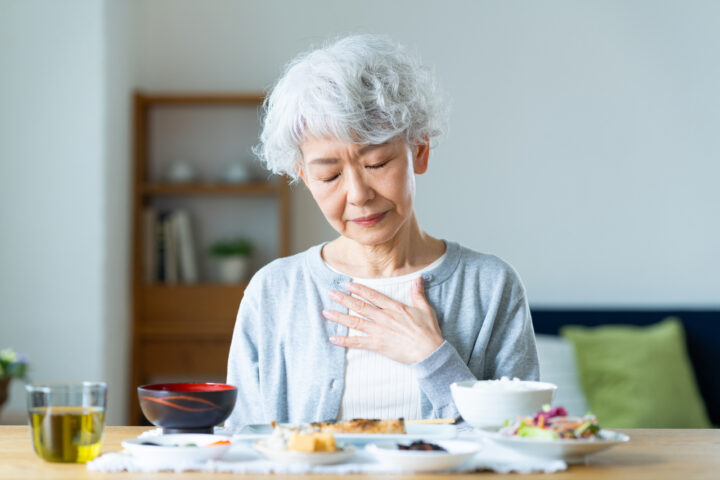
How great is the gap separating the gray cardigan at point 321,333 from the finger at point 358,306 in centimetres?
2

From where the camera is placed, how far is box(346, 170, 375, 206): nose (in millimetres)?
1518

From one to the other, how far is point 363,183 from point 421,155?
20 centimetres

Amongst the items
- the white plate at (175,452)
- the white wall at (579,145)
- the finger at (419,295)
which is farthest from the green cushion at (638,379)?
the white plate at (175,452)

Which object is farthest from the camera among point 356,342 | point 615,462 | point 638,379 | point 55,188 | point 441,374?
point 55,188

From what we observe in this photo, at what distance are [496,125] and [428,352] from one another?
2.92 m

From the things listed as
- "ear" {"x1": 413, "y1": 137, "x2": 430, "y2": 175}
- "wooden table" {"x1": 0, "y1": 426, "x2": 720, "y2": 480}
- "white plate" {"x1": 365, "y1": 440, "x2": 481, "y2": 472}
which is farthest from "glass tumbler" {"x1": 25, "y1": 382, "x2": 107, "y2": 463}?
"ear" {"x1": 413, "y1": 137, "x2": 430, "y2": 175}

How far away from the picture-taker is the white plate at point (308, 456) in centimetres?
104

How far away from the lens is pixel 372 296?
160cm

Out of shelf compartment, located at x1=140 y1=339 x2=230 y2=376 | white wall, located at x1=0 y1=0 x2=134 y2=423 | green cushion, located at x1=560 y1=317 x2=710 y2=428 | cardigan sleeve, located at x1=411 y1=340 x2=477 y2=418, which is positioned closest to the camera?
cardigan sleeve, located at x1=411 y1=340 x2=477 y2=418

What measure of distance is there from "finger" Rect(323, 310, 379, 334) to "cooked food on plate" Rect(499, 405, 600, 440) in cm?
47

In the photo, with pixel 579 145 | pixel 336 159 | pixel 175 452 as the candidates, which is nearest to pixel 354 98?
pixel 336 159

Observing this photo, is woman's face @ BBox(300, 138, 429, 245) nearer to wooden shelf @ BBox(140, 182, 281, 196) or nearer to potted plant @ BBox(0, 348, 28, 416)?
potted plant @ BBox(0, 348, 28, 416)

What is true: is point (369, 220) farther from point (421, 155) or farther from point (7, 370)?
point (7, 370)

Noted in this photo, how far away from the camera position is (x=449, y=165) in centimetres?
426
